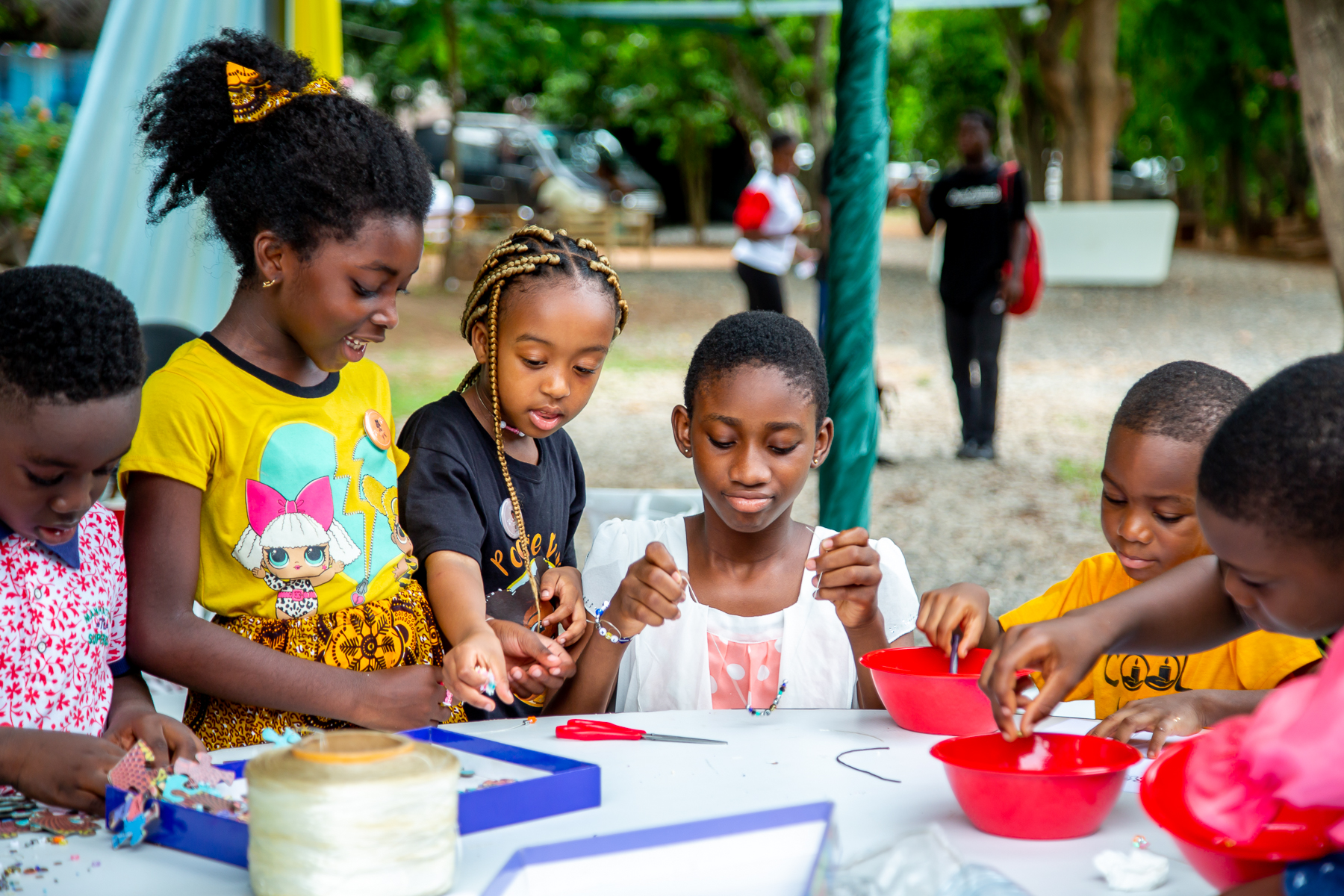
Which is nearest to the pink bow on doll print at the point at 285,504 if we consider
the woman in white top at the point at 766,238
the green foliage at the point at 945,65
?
the woman in white top at the point at 766,238

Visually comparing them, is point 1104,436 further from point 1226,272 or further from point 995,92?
point 995,92

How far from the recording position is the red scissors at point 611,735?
1.49 m

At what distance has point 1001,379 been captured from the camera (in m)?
9.23

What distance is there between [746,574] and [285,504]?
0.72m

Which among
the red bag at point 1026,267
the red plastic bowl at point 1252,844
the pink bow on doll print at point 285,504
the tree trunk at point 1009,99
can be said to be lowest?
the red plastic bowl at point 1252,844

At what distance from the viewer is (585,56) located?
16.6 meters

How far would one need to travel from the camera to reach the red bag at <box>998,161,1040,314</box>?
660 centimetres

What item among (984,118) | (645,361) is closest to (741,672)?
(984,118)

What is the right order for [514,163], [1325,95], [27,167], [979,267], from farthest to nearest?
[514,163] → [27,167] → [979,267] → [1325,95]

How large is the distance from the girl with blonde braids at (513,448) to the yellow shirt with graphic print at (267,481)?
102 mm

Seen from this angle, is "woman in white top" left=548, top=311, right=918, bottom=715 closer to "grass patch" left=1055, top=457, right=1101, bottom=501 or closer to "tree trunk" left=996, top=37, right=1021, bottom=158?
"grass patch" left=1055, top=457, right=1101, bottom=501

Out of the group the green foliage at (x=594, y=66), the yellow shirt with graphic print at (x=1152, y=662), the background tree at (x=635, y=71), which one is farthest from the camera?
the green foliage at (x=594, y=66)

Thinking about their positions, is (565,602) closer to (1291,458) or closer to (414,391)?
(1291,458)

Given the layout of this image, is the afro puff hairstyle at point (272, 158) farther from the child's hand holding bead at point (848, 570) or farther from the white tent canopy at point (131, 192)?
the white tent canopy at point (131, 192)
